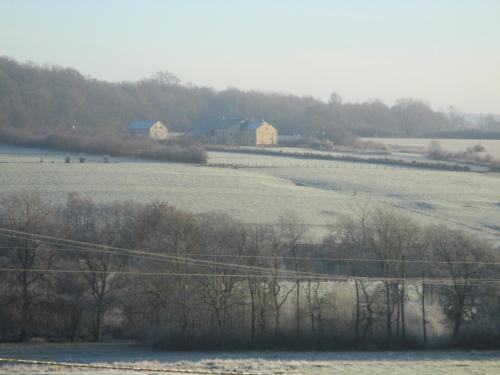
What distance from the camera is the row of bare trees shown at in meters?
15.1

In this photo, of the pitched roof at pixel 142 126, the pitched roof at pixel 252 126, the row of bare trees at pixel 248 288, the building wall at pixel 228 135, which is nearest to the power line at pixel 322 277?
the row of bare trees at pixel 248 288

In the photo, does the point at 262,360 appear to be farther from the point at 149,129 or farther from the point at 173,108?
the point at 173,108

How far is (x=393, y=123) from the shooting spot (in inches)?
3846

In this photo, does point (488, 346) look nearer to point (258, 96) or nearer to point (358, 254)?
point (358, 254)

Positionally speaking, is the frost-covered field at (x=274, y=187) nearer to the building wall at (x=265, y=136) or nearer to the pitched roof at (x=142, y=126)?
the building wall at (x=265, y=136)

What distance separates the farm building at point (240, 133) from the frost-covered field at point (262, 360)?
175ft

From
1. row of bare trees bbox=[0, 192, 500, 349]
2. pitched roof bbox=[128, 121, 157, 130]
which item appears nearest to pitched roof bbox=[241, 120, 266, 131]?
pitched roof bbox=[128, 121, 157, 130]

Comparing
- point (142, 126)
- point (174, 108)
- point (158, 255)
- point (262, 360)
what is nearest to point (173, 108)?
point (174, 108)

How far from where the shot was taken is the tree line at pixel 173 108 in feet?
257

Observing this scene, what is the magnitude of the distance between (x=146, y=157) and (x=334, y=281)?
97.2ft

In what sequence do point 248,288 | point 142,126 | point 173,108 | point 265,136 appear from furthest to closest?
point 173,108 < point 142,126 < point 265,136 < point 248,288

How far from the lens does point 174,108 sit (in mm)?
103250

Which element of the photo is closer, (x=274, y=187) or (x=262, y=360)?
(x=262, y=360)

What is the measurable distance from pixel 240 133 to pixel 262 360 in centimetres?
5795
